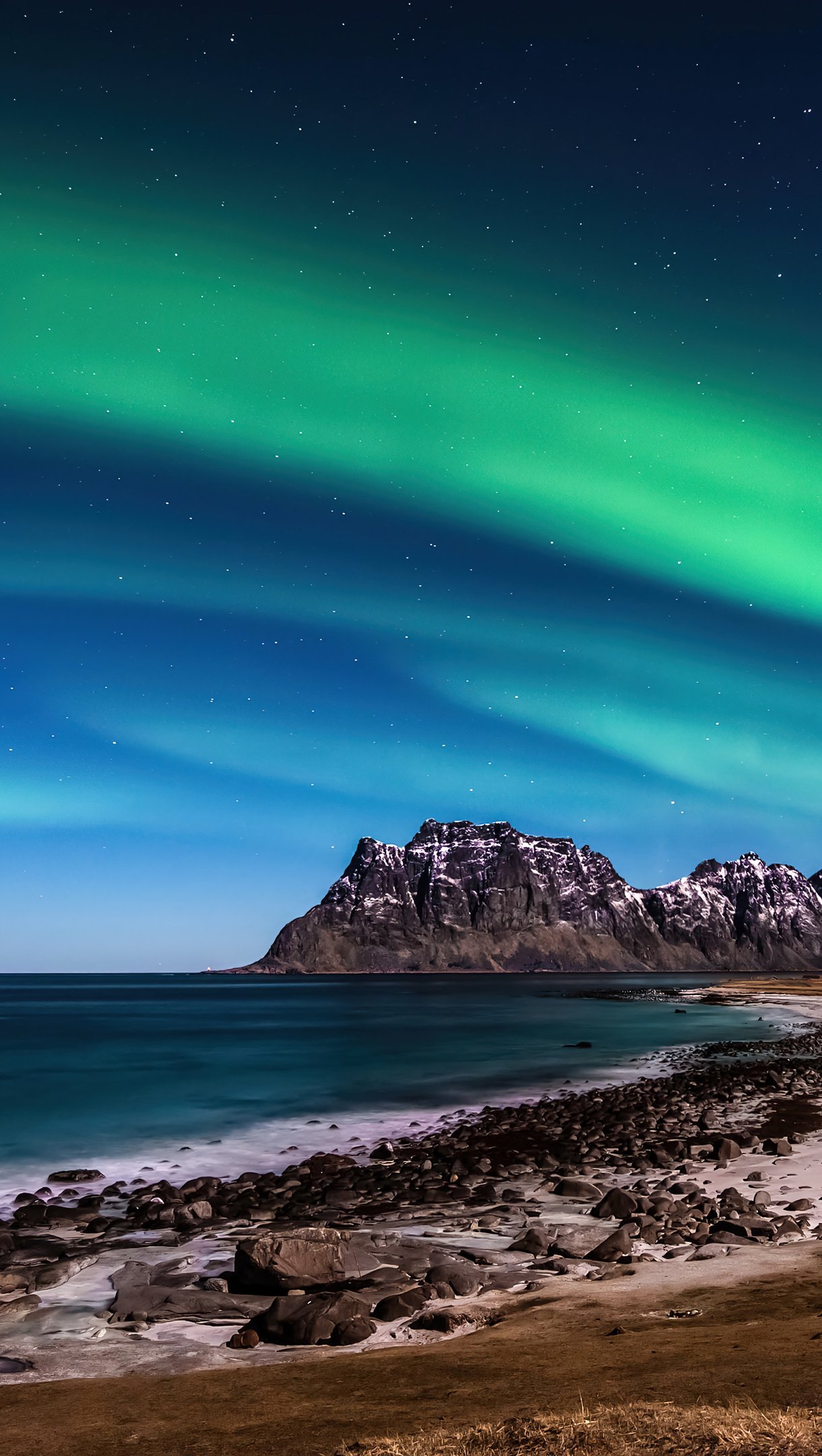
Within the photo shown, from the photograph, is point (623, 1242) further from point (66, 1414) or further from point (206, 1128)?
point (206, 1128)

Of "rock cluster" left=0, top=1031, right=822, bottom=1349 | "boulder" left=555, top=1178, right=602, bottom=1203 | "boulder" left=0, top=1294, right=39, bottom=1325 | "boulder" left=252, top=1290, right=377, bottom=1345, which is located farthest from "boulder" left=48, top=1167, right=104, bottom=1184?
"boulder" left=252, top=1290, right=377, bottom=1345

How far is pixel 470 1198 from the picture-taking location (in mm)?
17062

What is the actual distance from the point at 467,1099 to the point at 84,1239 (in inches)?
812

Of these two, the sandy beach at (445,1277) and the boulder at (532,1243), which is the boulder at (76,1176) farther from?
the boulder at (532,1243)

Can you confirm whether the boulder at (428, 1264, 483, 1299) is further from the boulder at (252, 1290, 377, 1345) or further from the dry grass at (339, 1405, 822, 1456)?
the dry grass at (339, 1405, 822, 1456)

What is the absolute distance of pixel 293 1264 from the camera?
11828 millimetres

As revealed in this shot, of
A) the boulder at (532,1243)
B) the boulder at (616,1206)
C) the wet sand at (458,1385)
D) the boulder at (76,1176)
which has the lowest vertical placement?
the boulder at (76,1176)

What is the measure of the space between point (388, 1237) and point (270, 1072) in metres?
35.0

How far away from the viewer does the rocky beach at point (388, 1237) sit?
10.2 metres

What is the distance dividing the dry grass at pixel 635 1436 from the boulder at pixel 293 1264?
18.5 feet

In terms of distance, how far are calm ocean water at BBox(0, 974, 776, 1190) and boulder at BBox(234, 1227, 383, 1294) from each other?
453 inches

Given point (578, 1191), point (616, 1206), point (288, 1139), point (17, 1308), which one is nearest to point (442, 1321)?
point (17, 1308)

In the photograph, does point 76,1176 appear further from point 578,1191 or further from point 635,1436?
point 635,1436

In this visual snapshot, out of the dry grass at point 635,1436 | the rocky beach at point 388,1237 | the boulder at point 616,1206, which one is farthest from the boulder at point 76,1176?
the dry grass at point 635,1436
